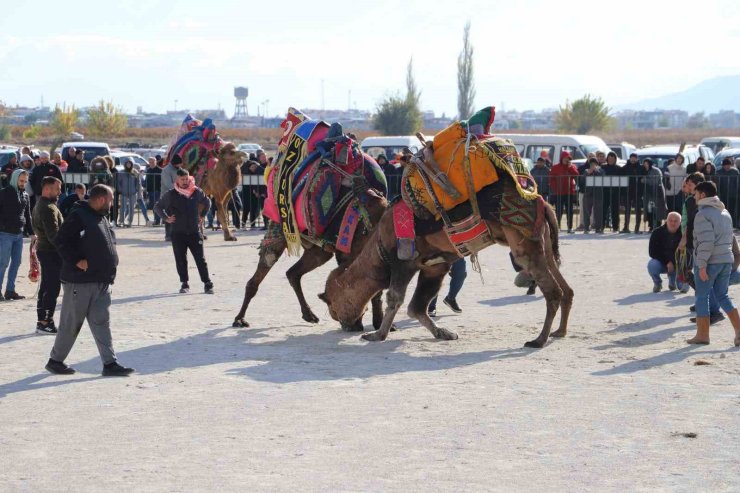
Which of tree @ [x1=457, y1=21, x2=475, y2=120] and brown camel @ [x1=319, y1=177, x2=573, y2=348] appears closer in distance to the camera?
brown camel @ [x1=319, y1=177, x2=573, y2=348]

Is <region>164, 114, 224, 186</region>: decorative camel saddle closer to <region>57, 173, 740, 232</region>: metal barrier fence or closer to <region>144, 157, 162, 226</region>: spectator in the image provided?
<region>57, 173, 740, 232</region>: metal barrier fence

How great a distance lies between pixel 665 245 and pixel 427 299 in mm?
4898

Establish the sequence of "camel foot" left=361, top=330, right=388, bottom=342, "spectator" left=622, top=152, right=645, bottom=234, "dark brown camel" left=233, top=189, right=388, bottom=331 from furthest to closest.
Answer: "spectator" left=622, top=152, right=645, bottom=234 < "dark brown camel" left=233, top=189, right=388, bottom=331 < "camel foot" left=361, top=330, right=388, bottom=342

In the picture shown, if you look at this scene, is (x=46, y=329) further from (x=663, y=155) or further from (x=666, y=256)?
(x=663, y=155)

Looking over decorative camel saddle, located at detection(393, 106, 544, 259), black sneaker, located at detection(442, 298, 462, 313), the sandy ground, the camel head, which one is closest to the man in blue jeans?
black sneaker, located at detection(442, 298, 462, 313)

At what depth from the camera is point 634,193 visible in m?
25.0

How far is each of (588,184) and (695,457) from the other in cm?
1792

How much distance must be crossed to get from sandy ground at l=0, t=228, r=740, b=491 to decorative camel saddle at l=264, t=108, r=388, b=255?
108cm

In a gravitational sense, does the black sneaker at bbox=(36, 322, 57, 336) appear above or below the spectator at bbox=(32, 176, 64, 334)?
below

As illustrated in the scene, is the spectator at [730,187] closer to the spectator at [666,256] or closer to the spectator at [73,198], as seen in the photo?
the spectator at [666,256]

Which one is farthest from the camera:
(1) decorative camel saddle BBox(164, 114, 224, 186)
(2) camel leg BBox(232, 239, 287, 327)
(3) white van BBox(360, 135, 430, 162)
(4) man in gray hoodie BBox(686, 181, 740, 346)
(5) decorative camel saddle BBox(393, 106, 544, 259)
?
(3) white van BBox(360, 135, 430, 162)

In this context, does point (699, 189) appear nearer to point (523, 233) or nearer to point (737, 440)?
point (523, 233)

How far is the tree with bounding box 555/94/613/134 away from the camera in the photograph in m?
97.5

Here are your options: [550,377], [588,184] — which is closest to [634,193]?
[588,184]
